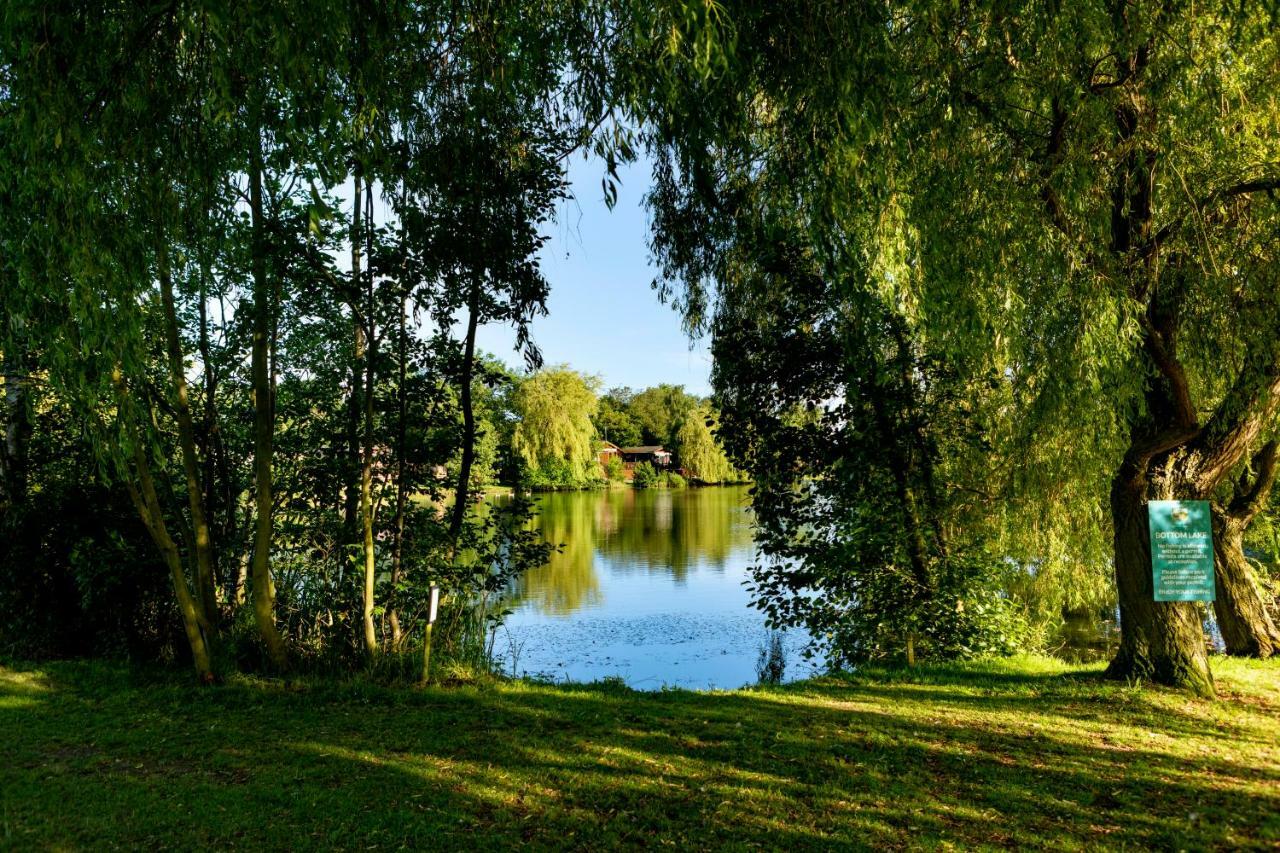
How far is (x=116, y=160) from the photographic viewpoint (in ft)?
12.3

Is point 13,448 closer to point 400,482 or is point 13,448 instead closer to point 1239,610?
point 400,482

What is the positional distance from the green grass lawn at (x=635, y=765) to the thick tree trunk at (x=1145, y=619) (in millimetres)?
235

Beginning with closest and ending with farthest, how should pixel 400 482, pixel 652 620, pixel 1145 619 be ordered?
pixel 1145 619 → pixel 400 482 → pixel 652 620

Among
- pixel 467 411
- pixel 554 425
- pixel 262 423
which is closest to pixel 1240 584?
pixel 467 411

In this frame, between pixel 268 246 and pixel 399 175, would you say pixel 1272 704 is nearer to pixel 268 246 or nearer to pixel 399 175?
pixel 399 175

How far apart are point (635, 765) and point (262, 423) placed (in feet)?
12.2

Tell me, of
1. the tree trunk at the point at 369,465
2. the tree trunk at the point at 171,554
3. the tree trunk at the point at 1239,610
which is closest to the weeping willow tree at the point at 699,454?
the tree trunk at the point at 1239,610

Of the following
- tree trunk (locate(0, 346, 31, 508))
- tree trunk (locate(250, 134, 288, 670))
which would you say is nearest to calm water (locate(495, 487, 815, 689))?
tree trunk (locate(250, 134, 288, 670))

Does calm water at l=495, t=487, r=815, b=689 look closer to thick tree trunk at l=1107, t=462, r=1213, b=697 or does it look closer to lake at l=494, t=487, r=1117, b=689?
lake at l=494, t=487, r=1117, b=689

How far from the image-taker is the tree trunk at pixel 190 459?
18.0 feet

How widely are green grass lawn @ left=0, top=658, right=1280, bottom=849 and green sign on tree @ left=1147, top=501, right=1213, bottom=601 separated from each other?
0.71 m

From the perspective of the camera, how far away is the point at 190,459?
5.70m

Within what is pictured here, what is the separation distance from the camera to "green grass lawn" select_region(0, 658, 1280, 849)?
126 inches

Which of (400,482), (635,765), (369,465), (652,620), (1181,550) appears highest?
(369,465)
